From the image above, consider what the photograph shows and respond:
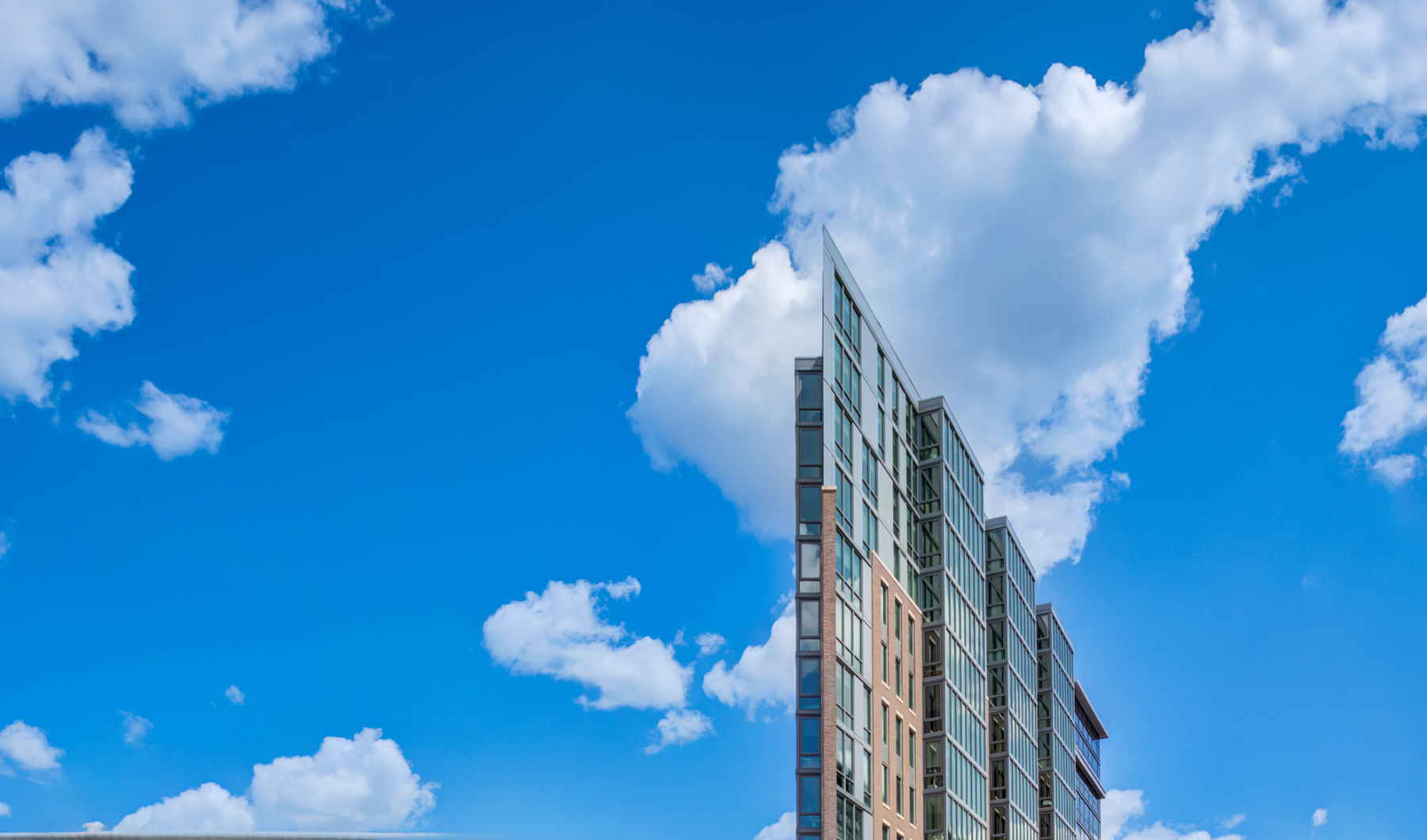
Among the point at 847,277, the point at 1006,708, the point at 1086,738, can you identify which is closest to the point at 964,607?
the point at 1006,708

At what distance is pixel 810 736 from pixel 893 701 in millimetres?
10191

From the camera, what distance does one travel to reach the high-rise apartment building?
187 feet

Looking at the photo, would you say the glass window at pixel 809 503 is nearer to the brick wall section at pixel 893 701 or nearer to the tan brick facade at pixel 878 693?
the tan brick facade at pixel 878 693

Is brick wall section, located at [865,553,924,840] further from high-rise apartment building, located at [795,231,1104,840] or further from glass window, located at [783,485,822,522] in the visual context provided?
glass window, located at [783,485,822,522]

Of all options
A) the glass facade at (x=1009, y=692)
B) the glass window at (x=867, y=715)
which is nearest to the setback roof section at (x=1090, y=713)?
the glass facade at (x=1009, y=692)

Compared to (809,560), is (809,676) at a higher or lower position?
lower

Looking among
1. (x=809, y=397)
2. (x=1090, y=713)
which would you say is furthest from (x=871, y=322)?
(x=1090, y=713)

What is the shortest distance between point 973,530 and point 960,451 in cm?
523

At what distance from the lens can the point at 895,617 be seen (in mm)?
67188

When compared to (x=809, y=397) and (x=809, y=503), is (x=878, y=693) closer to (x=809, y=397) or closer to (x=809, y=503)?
(x=809, y=503)

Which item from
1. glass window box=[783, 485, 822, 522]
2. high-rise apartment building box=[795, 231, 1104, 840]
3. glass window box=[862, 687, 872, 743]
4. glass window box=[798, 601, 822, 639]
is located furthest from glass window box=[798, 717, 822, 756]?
glass window box=[783, 485, 822, 522]

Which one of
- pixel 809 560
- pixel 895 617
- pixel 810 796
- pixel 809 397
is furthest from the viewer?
pixel 895 617

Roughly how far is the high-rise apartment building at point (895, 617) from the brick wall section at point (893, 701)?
0.12 metres

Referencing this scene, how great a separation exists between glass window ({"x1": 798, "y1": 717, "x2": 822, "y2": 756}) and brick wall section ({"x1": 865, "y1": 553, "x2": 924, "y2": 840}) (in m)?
5.57
